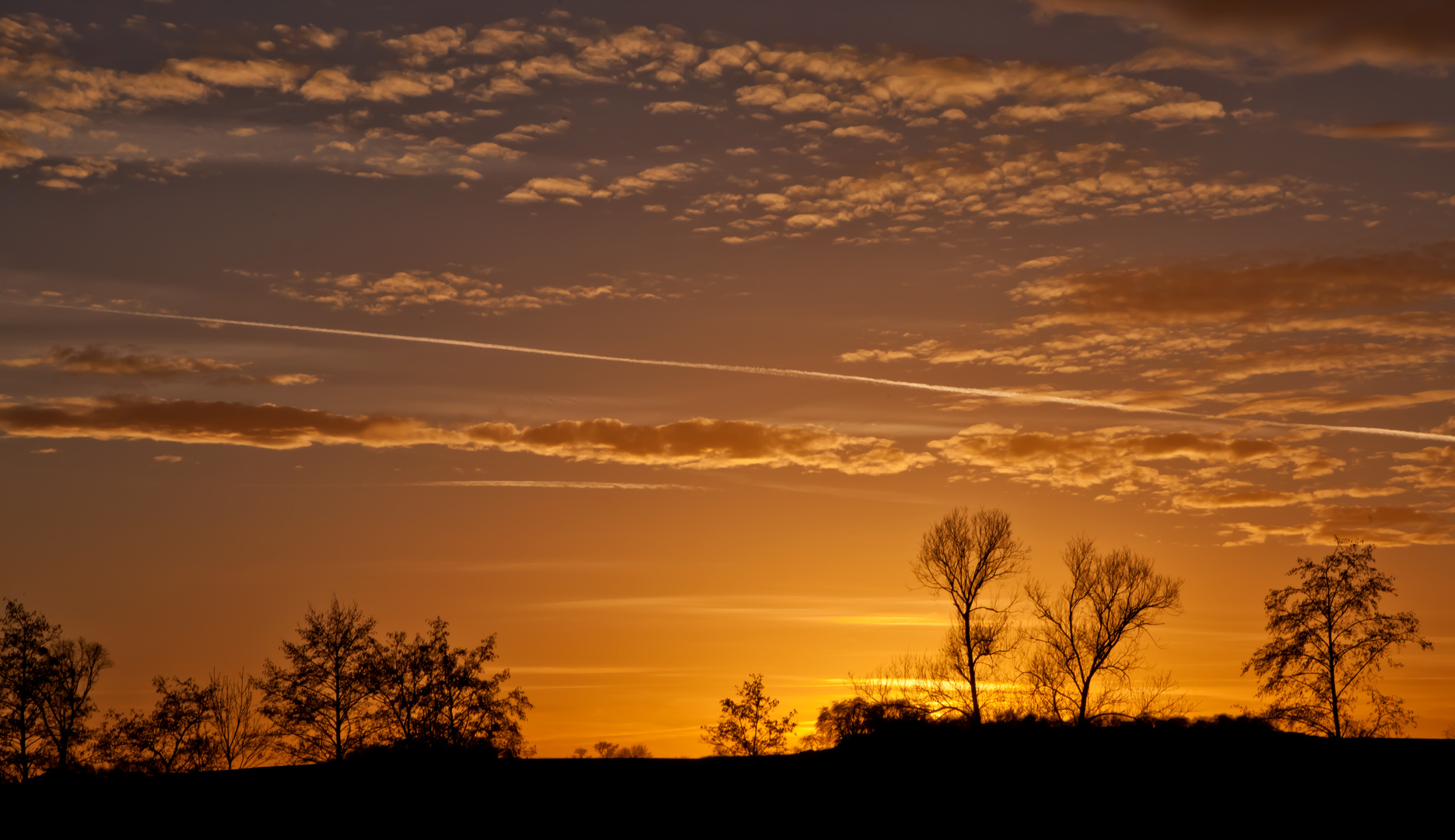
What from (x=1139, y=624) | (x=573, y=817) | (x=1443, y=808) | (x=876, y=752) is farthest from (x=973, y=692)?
(x=573, y=817)

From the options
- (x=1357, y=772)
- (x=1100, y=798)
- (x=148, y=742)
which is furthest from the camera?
(x=148, y=742)

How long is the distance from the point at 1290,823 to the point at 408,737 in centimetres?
4577

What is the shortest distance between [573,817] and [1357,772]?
62.1ft

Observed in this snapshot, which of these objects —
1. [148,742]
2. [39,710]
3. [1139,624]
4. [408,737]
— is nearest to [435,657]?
[408,737]

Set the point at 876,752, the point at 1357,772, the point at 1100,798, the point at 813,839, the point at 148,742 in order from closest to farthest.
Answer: the point at 813,839
the point at 1100,798
the point at 1357,772
the point at 876,752
the point at 148,742

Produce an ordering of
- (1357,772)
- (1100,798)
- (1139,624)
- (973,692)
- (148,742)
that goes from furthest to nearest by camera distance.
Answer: (148,742)
(1139,624)
(973,692)
(1357,772)
(1100,798)

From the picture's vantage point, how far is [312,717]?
57.7 meters

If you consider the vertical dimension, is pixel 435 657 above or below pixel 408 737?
above

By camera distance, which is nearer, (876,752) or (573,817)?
(573,817)

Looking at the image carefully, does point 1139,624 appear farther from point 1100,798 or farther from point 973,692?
point 1100,798

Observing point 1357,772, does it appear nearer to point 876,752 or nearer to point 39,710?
point 876,752

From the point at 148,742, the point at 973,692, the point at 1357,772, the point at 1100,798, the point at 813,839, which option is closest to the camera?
the point at 813,839

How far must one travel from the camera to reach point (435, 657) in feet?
208

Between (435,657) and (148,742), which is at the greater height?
(435,657)
